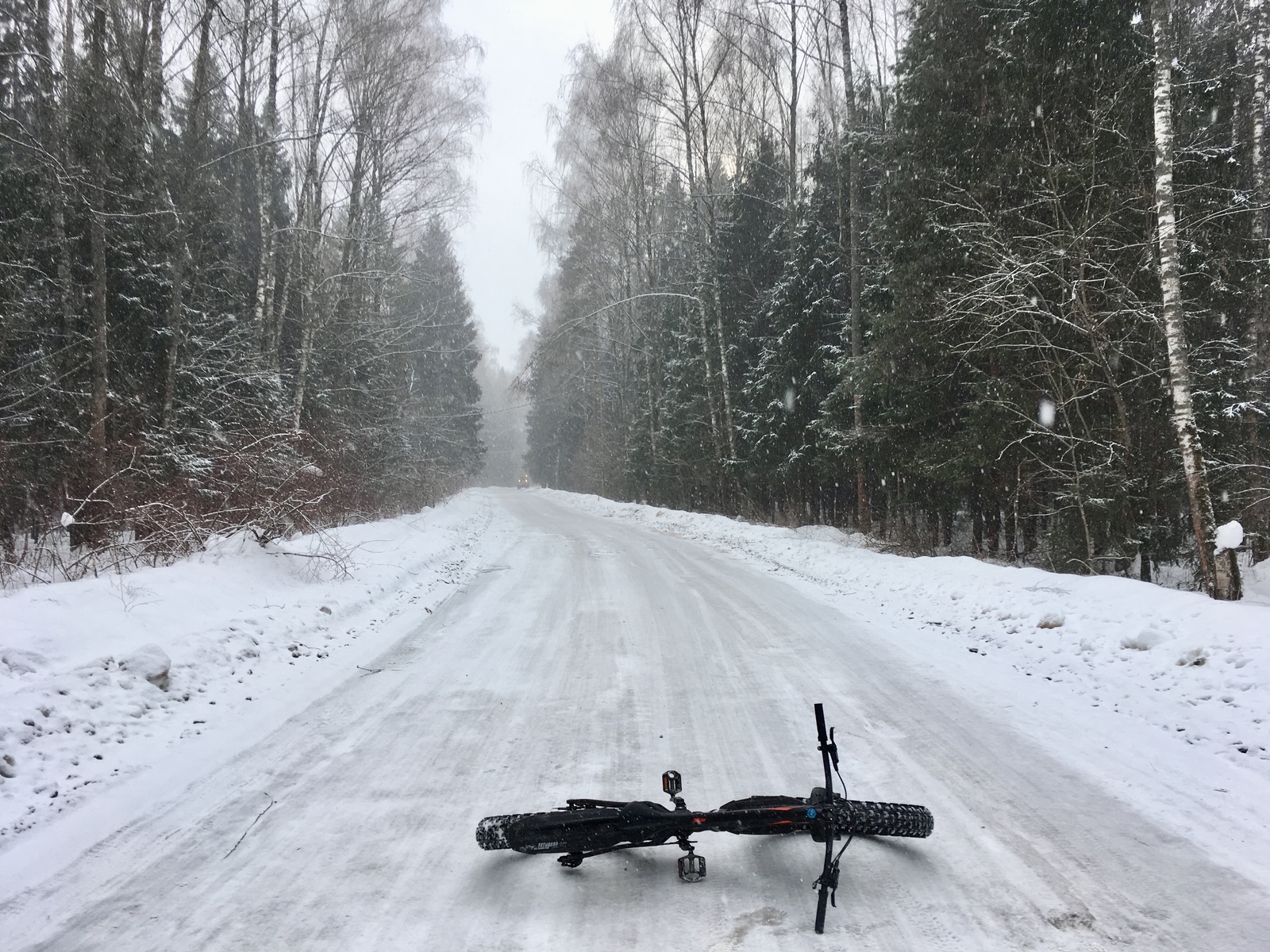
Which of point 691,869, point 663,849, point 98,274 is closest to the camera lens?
point 691,869

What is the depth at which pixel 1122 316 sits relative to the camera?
398 inches

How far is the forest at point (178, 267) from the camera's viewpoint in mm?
9414

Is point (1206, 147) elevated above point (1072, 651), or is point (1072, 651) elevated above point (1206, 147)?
point (1206, 147)

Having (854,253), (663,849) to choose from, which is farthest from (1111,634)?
(854,253)

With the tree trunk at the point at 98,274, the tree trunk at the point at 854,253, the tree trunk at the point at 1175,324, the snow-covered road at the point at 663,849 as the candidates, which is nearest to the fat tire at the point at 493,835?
the snow-covered road at the point at 663,849

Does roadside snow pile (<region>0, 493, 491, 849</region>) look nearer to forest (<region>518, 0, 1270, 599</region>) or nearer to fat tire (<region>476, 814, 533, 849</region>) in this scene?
fat tire (<region>476, 814, 533, 849</region>)

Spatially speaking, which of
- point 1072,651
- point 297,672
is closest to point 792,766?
point 1072,651

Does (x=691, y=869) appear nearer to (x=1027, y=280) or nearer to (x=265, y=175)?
(x=1027, y=280)

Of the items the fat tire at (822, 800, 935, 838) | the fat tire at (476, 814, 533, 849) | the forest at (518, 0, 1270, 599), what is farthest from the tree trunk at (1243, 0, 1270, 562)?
the fat tire at (476, 814, 533, 849)

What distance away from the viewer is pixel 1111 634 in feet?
19.1

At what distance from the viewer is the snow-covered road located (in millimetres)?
2506

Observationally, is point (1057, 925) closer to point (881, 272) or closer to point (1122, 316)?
point (1122, 316)

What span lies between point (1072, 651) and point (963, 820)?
339cm

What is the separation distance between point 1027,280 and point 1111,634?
17.8 feet
